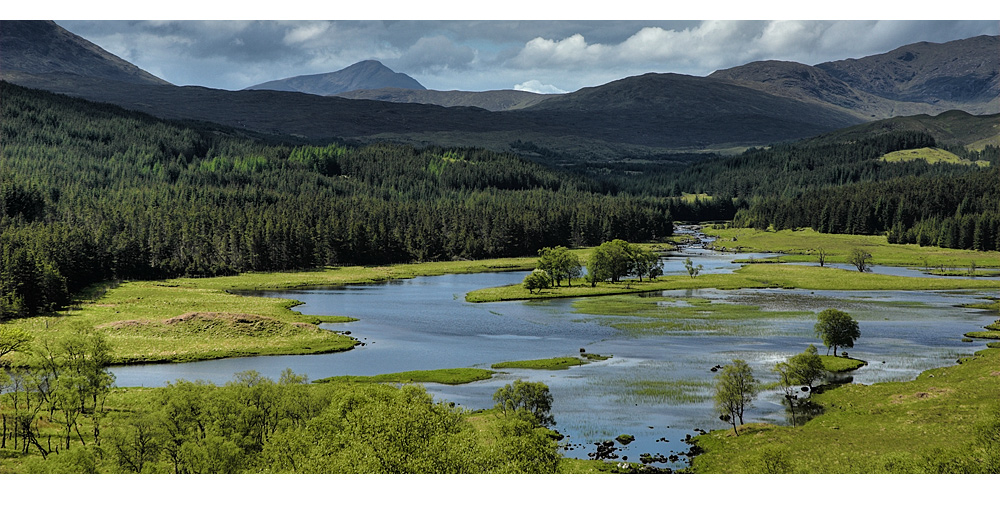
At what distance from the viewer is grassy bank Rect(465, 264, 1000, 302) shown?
5408 inches

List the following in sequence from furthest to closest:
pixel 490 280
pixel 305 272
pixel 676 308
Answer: pixel 305 272 → pixel 490 280 → pixel 676 308

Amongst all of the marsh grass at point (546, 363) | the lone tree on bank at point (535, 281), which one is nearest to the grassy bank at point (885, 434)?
the marsh grass at point (546, 363)

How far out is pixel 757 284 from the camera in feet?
478

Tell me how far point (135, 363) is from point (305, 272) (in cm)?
10349

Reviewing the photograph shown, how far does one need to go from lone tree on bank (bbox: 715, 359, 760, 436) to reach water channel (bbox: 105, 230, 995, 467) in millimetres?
1306

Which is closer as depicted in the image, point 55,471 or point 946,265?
point 55,471

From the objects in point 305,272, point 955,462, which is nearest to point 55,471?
point 955,462

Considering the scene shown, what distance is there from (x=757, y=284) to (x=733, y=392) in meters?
93.7

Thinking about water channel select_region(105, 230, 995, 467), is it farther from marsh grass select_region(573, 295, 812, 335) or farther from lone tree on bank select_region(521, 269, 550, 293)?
lone tree on bank select_region(521, 269, 550, 293)

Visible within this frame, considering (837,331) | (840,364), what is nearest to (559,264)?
(837,331)

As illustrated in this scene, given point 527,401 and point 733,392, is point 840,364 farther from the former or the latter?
point 527,401

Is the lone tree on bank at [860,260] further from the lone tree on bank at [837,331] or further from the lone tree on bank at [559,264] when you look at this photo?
the lone tree on bank at [837,331]

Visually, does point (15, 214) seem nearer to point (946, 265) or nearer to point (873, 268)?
point (873, 268)

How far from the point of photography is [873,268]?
174375 mm
